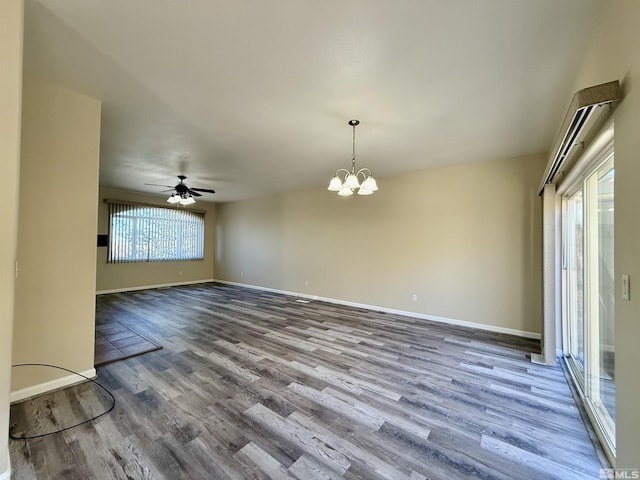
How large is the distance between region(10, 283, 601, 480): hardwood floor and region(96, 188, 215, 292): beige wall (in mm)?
4456

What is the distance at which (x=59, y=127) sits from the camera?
7.89 feet

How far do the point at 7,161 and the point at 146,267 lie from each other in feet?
22.9

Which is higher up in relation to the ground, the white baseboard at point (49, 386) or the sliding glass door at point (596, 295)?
the sliding glass door at point (596, 295)

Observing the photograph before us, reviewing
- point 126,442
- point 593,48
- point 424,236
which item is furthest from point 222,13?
point 424,236

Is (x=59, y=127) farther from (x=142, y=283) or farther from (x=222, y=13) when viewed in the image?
(x=142, y=283)

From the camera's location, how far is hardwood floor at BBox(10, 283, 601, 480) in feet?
5.24

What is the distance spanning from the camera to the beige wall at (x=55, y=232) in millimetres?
2240

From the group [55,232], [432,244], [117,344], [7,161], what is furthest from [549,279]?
[117,344]

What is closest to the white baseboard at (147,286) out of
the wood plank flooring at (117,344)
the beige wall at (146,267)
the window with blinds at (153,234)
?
the beige wall at (146,267)

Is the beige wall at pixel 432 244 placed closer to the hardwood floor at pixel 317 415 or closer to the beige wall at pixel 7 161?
the hardwood floor at pixel 317 415

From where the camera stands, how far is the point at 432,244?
15.3ft

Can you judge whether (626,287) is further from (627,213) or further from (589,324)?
(589,324)

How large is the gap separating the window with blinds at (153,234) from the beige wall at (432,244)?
345 cm

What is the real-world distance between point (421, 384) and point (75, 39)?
13.0ft
